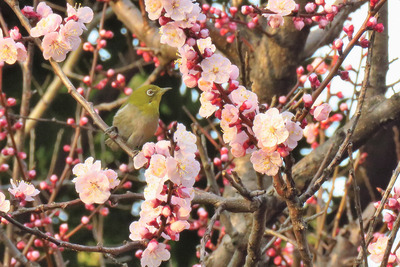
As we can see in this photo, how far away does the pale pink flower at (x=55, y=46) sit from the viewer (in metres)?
2.11

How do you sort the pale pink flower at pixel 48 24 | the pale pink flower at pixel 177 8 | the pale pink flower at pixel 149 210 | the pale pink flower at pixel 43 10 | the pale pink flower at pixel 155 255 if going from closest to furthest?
1. the pale pink flower at pixel 177 8
2. the pale pink flower at pixel 149 210
3. the pale pink flower at pixel 155 255
4. the pale pink flower at pixel 48 24
5. the pale pink flower at pixel 43 10

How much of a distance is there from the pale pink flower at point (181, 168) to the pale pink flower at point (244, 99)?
0.61 feet

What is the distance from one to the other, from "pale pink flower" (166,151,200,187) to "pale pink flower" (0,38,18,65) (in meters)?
0.91

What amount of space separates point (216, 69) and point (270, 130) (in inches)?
8.3

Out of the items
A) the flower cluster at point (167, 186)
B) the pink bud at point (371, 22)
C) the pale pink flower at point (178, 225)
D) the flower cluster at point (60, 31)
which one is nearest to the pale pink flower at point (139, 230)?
the flower cluster at point (167, 186)

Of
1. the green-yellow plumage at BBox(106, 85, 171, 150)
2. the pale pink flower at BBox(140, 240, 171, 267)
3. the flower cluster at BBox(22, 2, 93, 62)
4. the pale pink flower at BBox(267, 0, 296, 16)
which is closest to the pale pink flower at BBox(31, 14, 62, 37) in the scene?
the flower cluster at BBox(22, 2, 93, 62)

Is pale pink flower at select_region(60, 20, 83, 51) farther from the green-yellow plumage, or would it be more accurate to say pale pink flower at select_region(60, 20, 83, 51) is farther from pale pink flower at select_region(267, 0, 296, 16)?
the green-yellow plumage

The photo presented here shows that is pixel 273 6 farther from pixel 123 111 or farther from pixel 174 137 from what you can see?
pixel 123 111

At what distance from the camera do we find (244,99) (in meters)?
1.58

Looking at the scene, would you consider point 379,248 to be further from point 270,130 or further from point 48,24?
point 48,24

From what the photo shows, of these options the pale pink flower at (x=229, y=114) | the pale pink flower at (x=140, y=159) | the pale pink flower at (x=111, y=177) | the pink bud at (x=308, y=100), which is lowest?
the pale pink flower at (x=111, y=177)

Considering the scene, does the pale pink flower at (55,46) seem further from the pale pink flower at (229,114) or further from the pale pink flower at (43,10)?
the pale pink flower at (229,114)

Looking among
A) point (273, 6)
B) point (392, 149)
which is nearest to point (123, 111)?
point (273, 6)

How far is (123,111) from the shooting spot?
341 cm
